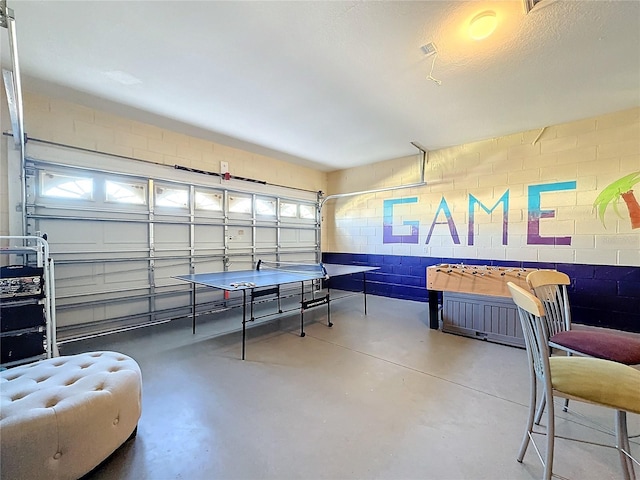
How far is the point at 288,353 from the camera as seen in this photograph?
3.19 meters

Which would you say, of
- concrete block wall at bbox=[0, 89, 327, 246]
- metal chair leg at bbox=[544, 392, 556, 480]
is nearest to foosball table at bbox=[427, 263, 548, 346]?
metal chair leg at bbox=[544, 392, 556, 480]

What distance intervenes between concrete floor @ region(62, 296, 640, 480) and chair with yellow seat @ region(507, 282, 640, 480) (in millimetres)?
350

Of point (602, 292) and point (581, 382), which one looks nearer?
point (581, 382)

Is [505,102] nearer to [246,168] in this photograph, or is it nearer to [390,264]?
[390,264]

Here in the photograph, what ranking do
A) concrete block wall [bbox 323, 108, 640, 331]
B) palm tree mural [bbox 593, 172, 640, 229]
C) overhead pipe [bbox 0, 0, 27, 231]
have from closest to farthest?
overhead pipe [bbox 0, 0, 27, 231]
palm tree mural [bbox 593, 172, 640, 229]
concrete block wall [bbox 323, 108, 640, 331]

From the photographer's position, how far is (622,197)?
3693mm

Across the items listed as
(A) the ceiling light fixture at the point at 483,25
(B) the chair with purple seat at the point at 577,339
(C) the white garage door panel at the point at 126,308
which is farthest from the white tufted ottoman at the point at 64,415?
(A) the ceiling light fixture at the point at 483,25

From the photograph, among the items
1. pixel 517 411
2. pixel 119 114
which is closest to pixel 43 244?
pixel 119 114

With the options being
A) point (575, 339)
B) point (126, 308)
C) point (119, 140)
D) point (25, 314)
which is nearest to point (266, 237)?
point (126, 308)

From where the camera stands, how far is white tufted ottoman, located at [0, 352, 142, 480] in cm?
128

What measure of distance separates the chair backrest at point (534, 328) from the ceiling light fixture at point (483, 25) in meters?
Answer: 1.99

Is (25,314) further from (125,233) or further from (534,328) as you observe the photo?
(534,328)

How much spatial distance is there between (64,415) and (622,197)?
596 cm

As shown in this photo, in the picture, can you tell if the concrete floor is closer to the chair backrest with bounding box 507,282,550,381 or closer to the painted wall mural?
the chair backrest with bounding box 507,282,550,381
